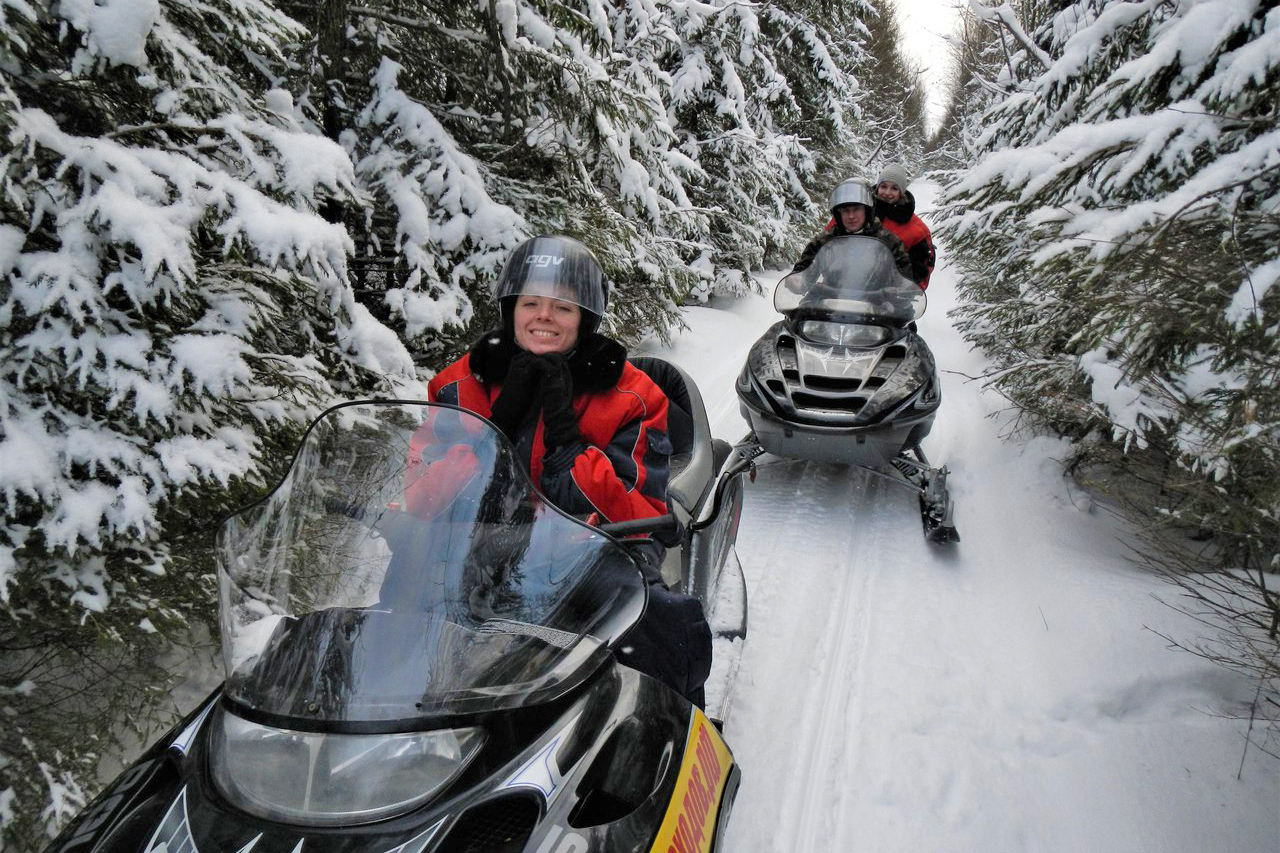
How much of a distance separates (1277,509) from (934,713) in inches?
53.8

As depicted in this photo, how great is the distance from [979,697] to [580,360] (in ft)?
7.05

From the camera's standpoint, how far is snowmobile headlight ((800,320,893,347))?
15.2ft

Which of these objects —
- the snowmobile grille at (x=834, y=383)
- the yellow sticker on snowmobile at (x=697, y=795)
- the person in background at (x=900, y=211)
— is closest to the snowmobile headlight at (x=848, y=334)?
the snowmobile grille at (x=834, y=383)

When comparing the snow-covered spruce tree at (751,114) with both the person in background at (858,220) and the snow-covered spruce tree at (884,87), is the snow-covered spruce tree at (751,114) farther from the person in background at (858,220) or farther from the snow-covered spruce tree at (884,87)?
the snow-covered spruce tree at (884,87)

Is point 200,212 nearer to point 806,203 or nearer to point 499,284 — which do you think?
point 499,284

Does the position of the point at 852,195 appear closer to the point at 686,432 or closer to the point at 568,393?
the point at 686,432

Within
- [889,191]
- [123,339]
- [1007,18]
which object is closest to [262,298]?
[123,339]

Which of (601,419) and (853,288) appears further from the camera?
(853,288)

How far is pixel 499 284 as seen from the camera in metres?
2.46

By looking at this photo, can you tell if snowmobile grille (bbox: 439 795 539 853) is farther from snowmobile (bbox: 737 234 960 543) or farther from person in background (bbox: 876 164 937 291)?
person in background (bbox: 876 164 937 291)

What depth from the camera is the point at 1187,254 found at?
2395 millimetres

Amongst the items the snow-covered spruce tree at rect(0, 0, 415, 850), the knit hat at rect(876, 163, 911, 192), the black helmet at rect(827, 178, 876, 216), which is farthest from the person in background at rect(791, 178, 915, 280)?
the snow-covered spruce tree at rect(0, 0, 415, 850)

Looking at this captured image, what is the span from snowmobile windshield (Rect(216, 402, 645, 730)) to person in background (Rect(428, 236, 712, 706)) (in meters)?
0.45

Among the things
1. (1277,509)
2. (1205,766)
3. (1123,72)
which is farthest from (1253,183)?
(1205,766)
